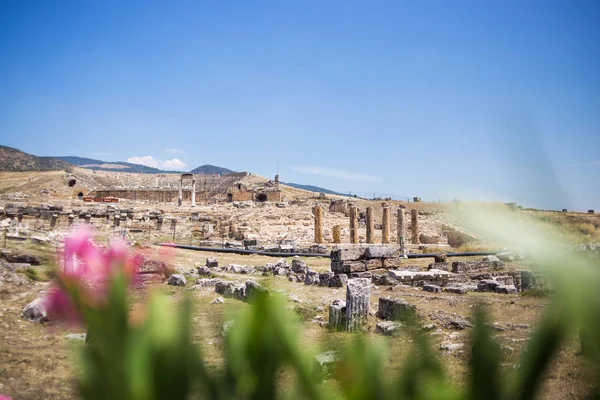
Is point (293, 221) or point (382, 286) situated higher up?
point (293, 221)

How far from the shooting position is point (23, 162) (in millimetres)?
97875

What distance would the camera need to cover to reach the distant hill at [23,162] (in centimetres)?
9344

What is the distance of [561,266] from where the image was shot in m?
A: 0.40

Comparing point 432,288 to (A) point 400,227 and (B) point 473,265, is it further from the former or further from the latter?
(A) point 400,227

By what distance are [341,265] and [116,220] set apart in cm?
2184

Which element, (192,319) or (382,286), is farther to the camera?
(382,286)

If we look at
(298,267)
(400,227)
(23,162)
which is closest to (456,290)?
(298,267)

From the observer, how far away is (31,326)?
970 cm

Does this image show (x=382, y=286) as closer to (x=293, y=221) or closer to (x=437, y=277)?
(x=437, y=277)

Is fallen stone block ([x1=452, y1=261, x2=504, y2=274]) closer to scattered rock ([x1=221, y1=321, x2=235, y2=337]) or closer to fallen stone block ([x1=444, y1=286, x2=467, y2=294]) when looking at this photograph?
fallen stone block ([x1=444, y1=286, x2=467, y2=294])

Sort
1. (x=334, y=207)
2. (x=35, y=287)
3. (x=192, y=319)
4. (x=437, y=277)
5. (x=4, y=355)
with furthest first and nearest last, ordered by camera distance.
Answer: (x=334, y=207) → (x=437, y=277) → (x=35, y=287) → (x=4, y=355) → (x=192, y=319)

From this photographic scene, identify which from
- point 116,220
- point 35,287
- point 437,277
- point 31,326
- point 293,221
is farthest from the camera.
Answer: point 293,221

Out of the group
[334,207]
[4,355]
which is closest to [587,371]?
[4,355]

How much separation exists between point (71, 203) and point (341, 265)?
36.6 metres
